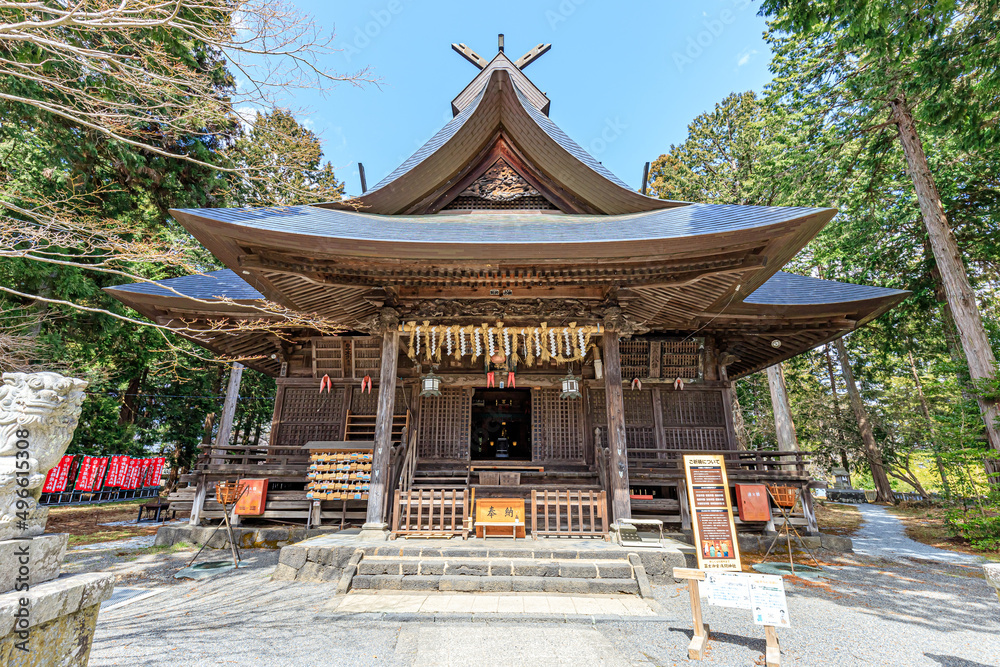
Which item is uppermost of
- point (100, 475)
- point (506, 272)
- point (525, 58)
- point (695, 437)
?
point (525, 58)

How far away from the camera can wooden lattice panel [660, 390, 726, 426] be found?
1041 centimetres

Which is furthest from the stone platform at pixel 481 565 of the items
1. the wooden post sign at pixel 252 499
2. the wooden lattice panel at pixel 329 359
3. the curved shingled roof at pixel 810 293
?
the curved shingled roof at pixel 810 293

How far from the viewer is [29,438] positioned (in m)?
2.74

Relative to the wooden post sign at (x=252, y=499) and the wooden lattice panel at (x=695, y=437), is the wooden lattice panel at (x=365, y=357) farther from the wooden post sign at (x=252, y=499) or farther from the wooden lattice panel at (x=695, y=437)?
the wooden lattice panel at (x=695, y=437)

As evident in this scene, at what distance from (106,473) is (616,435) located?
21162 mm

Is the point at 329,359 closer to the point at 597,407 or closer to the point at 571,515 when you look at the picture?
the point at 597,407

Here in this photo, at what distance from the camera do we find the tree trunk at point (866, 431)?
60.7 ft

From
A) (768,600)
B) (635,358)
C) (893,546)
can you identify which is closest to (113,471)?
(635,358)

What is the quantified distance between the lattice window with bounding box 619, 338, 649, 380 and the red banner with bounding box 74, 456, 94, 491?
67.4 feet

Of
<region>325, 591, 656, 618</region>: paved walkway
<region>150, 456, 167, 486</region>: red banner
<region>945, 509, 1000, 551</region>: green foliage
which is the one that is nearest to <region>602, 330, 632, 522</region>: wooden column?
<region>325, 591, 656, 618</region>: paved walkway

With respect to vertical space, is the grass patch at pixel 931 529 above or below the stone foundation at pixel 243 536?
below

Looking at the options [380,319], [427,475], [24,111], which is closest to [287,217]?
[380,319]

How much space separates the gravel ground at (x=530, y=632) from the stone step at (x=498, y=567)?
677mm

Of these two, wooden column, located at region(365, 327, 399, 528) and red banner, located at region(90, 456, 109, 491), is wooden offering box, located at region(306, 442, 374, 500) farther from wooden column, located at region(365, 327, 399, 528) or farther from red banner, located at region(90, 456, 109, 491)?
red banner, located at region(90, 456, 109, 491)
